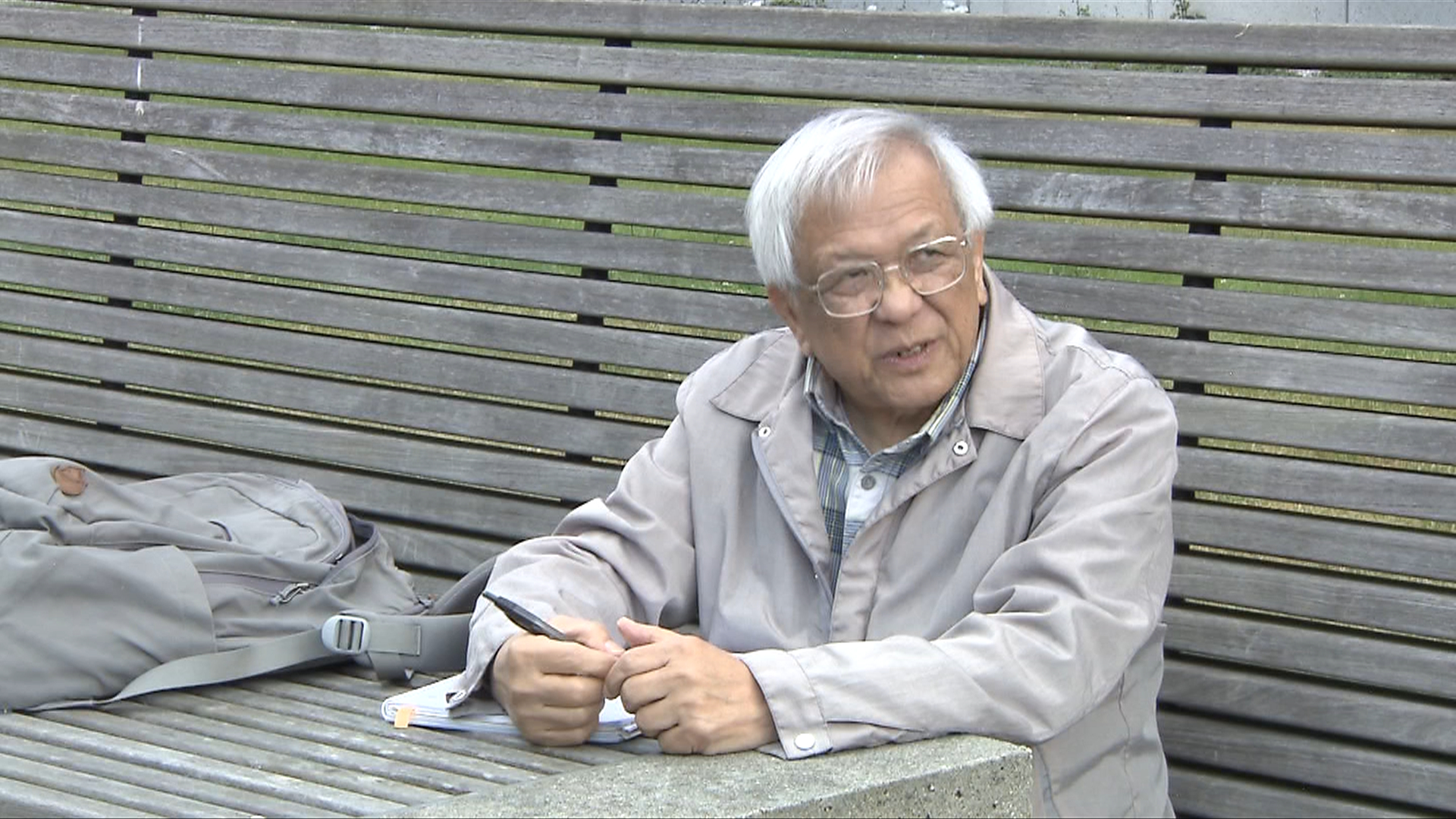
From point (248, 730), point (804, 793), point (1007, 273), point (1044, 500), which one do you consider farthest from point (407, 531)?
point (804, 793)

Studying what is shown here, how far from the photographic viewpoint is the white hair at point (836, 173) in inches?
126

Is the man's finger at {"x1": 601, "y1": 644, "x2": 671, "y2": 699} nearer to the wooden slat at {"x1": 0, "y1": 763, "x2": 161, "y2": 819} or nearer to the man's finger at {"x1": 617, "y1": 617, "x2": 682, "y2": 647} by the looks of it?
the man's finger at {"x1": 617, "y1": 617, "x2": 682, "y2": 647}

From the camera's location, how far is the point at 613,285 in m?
4.34

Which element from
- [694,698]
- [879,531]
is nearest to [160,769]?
[694,698]

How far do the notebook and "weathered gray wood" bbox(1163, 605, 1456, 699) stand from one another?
1.16m

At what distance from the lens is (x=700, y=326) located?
4242 millimetres

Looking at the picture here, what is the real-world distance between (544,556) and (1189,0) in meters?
2.53

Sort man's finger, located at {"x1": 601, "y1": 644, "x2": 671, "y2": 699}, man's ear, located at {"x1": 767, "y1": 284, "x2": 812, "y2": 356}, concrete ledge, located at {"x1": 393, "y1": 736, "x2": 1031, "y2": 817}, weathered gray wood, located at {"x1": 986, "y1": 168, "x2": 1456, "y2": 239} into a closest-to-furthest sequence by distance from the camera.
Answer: concrete ledge, located at {"x1": 393, "y1": 736, "x2": 1031, "y2": 817} → man's finger, located at {"x1": 601, "y1": 644, "x2": 671, "y2": 699} → man's ear, located at {"x1": 767, "y1": 284, "x2": 812, "y2": 356} → weathered gray wood, located at {"x1": 986, "y1": 168, "x2": 1456, "y2": 239}

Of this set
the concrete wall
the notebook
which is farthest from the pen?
the concrete wall

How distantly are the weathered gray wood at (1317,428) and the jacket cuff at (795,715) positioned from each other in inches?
50.1

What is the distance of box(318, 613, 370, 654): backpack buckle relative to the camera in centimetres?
371

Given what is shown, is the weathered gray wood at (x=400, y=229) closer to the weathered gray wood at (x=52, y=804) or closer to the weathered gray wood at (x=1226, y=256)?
the weathered gray wood at (x=1226, y=256)

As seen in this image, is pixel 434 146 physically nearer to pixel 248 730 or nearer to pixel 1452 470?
pixel 248 730

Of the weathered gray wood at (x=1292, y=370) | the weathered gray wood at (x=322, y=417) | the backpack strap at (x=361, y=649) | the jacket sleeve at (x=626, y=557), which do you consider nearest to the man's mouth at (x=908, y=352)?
the jacket sleeve at (x=626, y=557)
